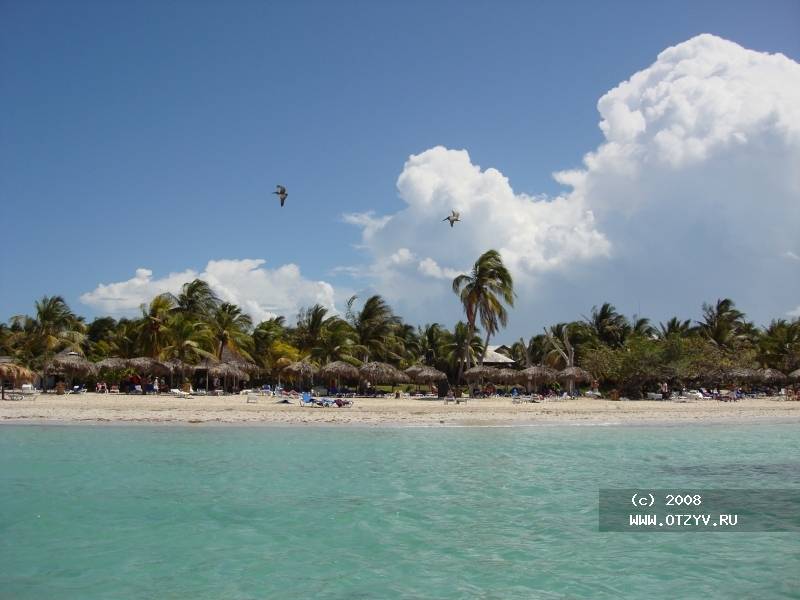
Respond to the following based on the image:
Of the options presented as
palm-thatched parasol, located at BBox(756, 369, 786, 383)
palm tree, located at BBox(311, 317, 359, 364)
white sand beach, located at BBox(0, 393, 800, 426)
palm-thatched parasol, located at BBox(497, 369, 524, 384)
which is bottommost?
white sand beach, located at BBox(0, 393, 800, 426)

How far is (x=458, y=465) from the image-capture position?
484 inches

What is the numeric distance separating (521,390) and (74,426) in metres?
26.1

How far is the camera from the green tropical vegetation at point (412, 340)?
32.3m

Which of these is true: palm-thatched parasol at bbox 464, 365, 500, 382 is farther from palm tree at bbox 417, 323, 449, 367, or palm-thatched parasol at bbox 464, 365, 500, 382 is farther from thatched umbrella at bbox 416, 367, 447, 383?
palm tree at bbox 417, 323, 449, 367

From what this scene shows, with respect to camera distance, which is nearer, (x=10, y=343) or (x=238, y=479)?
(x=238, y=479)

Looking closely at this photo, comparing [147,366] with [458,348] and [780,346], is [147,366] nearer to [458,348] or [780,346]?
[458,348]

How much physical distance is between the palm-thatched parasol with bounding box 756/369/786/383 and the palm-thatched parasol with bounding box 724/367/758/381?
12.5 inches

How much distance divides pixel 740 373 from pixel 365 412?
74.6 feet

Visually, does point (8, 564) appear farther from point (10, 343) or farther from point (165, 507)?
point (10, 343)

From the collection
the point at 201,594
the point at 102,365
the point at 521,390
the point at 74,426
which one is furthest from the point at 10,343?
the point at 201,594

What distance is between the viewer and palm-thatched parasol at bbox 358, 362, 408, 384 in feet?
103

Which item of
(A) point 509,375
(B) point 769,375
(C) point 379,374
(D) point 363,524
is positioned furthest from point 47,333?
(B) point 769,375

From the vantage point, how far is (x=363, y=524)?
7.95 m

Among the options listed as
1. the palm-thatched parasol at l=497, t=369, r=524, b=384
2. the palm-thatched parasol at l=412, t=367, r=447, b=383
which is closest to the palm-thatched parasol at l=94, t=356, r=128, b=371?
the palm-thatched parasol at l=412, t=367, r=447, b=383
